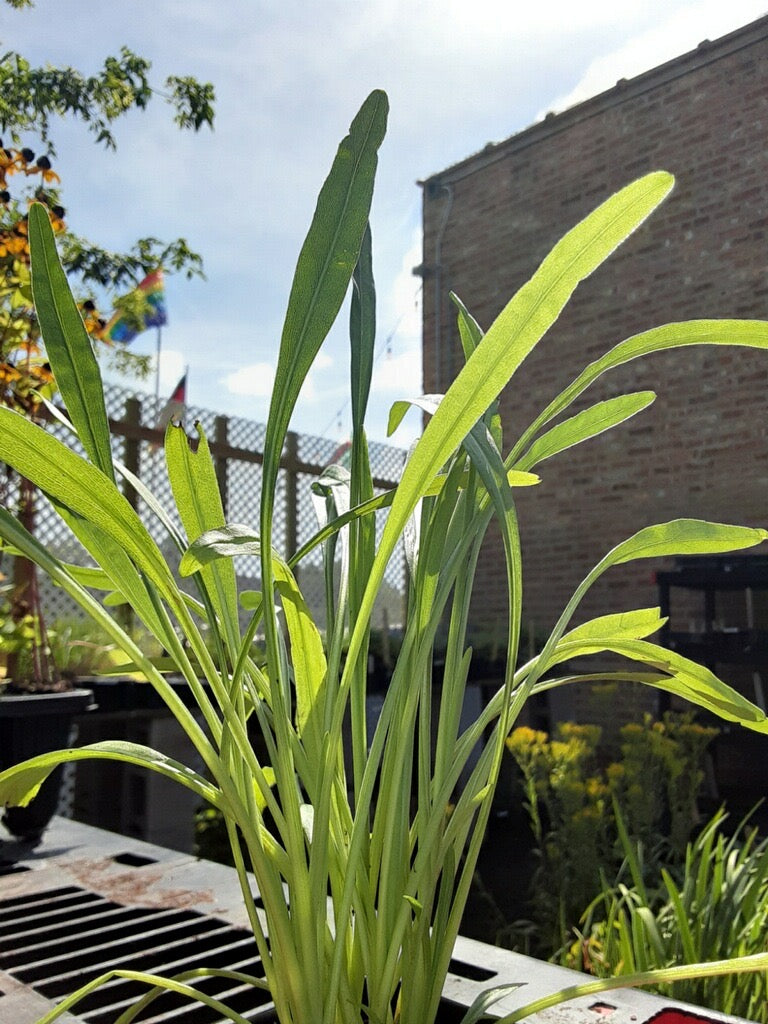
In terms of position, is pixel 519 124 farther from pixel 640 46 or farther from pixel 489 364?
pixel 489 364

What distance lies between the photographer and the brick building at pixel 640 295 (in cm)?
494

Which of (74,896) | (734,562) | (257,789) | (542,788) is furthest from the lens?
(734,562)

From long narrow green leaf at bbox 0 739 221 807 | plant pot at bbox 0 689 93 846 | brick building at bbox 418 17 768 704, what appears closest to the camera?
long narrow green leaf at bbox 0 739 221 807

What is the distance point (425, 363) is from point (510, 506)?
6089 mm

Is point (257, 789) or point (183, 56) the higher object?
point (183, 56)

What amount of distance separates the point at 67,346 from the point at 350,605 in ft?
0.90

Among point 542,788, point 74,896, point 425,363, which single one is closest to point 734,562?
point 542,788

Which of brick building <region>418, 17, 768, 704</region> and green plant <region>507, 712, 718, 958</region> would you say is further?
brick building <region>418, 17, 768, 704</region>

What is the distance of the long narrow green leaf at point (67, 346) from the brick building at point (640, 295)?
4626 millimetres

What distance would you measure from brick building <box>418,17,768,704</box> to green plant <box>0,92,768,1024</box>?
14.9 ft

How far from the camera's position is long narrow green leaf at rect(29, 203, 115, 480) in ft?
1.82

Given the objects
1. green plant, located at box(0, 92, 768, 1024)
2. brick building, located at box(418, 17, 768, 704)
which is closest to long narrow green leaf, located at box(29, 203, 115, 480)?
green plant, located at box(0, 92, 768, 1024)

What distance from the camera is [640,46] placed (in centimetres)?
536

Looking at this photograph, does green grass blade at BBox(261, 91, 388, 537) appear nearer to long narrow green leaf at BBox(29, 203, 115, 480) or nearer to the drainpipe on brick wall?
long narrow green leaf at BBox(29, 203, 115, 480)
